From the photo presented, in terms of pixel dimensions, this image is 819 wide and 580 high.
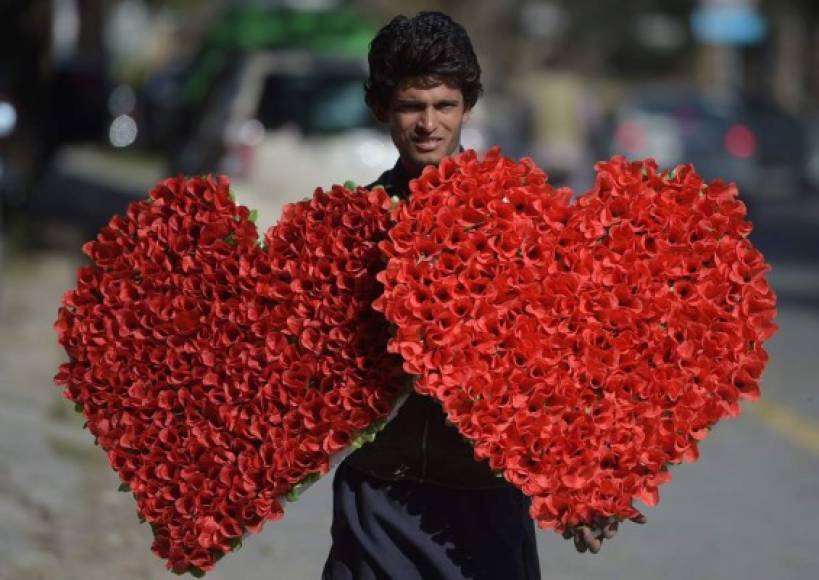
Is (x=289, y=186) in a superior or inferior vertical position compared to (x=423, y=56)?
superior

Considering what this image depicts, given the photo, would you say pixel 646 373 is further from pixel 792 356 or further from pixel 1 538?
pixel 792 356

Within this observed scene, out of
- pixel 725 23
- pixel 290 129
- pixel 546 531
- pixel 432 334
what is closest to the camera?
pixel 432 334

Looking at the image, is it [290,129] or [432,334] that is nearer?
[432,334]

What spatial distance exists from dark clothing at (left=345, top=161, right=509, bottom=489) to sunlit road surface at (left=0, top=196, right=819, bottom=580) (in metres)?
3.08

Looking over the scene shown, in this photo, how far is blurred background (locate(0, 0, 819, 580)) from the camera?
296 inches

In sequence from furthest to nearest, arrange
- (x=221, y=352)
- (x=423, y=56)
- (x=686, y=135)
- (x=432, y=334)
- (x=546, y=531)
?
(x=686, y=135), (x=546, y=531), (x=221, y=352), (x=423, y=56), (x=432, y=334)

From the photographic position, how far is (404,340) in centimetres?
372

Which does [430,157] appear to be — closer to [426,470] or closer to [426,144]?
[426,144]

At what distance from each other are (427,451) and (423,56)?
0.81 m

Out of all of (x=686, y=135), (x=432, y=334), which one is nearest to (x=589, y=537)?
(x=432, y=334)

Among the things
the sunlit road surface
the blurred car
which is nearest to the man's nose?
the sunlit road surface

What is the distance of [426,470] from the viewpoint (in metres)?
3.98

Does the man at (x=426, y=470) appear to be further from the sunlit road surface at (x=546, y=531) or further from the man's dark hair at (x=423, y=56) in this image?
the sunlit road surface at (x=546, y=531)

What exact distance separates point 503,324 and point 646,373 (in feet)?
1.07
